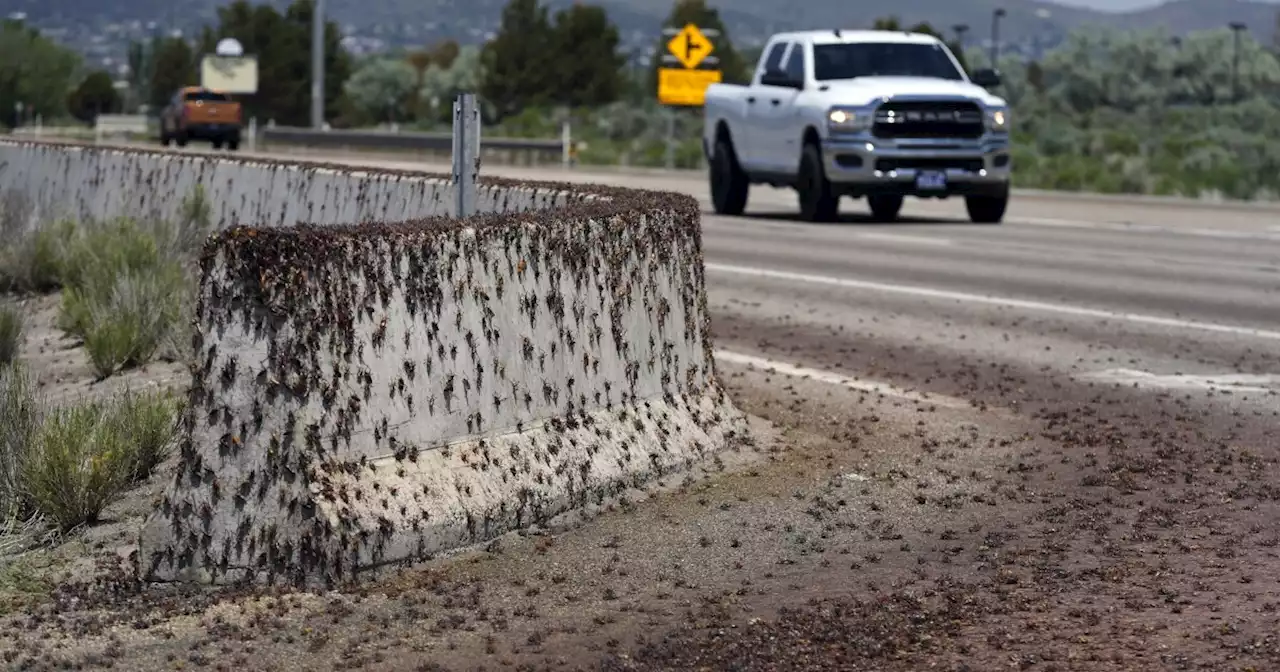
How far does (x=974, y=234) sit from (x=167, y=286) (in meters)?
11.3

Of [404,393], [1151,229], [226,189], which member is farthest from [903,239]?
[404,393]

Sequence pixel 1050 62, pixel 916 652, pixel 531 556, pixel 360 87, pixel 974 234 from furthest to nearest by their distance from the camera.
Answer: pixel 360 87 → pixel 1050 62 → pixel 974 234 → pixel 531 556 → pixel 916 652

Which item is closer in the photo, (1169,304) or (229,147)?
(1169,304)

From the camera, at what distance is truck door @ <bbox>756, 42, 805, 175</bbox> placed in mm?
23516

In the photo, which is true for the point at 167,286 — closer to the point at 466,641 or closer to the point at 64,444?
the point at 64,444

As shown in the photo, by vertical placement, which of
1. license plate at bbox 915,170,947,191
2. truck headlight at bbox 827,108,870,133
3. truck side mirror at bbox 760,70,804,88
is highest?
truck side mirror at bbox 760,70,804,88

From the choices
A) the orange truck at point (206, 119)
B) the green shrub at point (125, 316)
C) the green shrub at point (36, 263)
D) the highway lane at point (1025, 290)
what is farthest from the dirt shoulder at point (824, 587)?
the orange truck at point (206, 119)

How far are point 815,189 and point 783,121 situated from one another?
34.2 inches

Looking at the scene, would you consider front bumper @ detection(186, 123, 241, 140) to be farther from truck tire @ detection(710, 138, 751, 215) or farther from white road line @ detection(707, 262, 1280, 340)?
white road line @ detection(707, 262, 1280, 340)

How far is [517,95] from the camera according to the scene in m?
88.4

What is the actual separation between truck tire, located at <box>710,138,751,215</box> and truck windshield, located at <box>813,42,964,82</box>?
5.78ft

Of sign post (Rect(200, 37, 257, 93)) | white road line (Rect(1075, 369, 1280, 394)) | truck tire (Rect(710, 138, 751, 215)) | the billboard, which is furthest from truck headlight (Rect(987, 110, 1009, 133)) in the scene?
the billboard

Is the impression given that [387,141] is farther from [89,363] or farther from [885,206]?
[89,363]

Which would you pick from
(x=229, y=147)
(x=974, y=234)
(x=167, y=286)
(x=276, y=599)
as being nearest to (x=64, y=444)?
(x=276, y=599)
